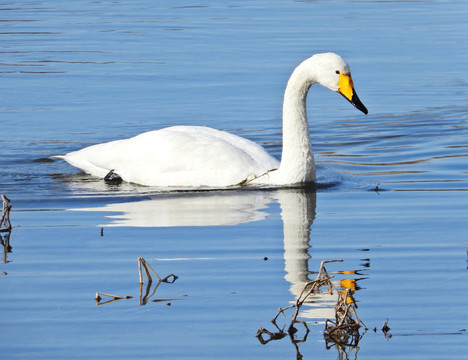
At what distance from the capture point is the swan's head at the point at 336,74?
11.3 m

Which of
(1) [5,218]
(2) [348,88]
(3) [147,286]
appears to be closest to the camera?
(3) [147,286]

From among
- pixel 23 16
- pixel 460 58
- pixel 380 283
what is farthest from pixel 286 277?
pixel 23 16

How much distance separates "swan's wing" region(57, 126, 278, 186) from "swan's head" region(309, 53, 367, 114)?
110 cm

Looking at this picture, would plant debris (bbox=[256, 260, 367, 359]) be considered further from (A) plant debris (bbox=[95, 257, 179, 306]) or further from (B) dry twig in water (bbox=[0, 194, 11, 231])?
(B) dry twig in water (bbox=[0, 194, 11, 231])

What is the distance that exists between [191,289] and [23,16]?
72.7 ft

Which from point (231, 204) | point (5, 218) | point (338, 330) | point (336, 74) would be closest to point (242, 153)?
point (231, 204)

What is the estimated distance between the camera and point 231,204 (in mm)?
10875

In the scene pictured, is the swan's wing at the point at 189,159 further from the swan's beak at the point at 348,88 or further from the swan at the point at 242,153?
the swan's beak at the point at 348,88

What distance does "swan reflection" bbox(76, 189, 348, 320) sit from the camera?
9314 mm

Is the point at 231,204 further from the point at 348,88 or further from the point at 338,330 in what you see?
the point at 338,330

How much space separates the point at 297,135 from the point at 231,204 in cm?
131

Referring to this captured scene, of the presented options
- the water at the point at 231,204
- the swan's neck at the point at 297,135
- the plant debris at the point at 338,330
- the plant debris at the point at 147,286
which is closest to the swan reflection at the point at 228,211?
the water at the point at 231,204

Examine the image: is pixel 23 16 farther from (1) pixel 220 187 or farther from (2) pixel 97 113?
(1) pixel 220 187

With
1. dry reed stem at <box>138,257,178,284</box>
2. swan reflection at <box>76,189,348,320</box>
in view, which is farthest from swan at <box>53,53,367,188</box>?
dry reed stem at <box>138,257,178,284</box>
